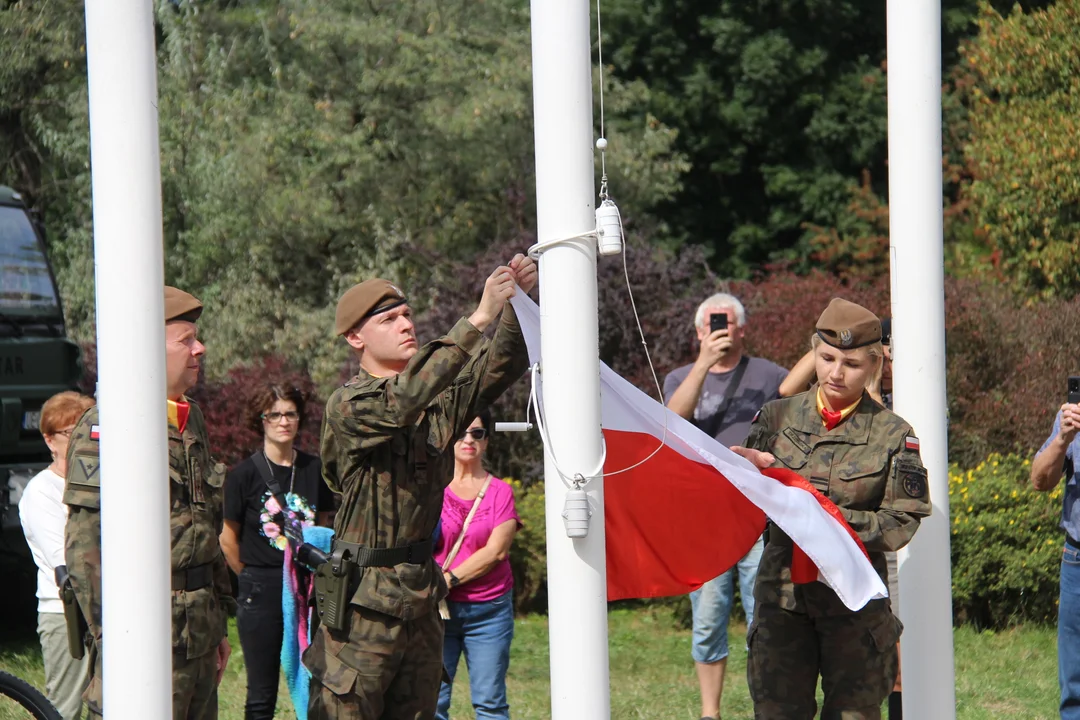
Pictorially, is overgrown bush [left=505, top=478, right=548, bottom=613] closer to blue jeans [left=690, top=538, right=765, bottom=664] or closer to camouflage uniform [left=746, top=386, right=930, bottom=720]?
blue jeans [left=690, top=538, right=765, bottom=664]

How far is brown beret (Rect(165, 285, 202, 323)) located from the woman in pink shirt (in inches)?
82.0

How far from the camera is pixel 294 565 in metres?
6.07

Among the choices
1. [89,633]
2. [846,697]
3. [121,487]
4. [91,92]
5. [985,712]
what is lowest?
[985,712]

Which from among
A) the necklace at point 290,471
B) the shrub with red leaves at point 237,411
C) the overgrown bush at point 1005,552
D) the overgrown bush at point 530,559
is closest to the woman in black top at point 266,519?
the necklace at point 290,471

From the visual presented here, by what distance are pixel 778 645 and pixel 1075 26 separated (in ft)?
41.8

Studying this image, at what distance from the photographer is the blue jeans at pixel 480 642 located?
242 inches

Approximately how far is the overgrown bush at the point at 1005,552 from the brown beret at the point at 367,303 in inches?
241

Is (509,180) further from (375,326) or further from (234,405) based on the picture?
(375,326)

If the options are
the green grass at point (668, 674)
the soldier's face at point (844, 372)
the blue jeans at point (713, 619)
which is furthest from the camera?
the green grass at point (668, 674)

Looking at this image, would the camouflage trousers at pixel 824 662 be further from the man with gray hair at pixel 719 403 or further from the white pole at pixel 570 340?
the man with gray hair at pixel 719 403

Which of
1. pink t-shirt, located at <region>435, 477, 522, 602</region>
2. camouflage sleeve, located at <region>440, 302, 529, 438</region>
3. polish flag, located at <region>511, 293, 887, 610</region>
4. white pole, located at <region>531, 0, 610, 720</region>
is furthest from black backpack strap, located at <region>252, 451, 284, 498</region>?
white pole, located at <region>531, 0, 610, 720</region>

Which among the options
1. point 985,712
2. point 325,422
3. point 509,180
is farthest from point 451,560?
point 509,180

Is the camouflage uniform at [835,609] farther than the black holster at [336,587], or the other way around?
the camouflage uniform at [835,609]

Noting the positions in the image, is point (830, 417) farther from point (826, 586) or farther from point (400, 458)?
point (400, 458)
